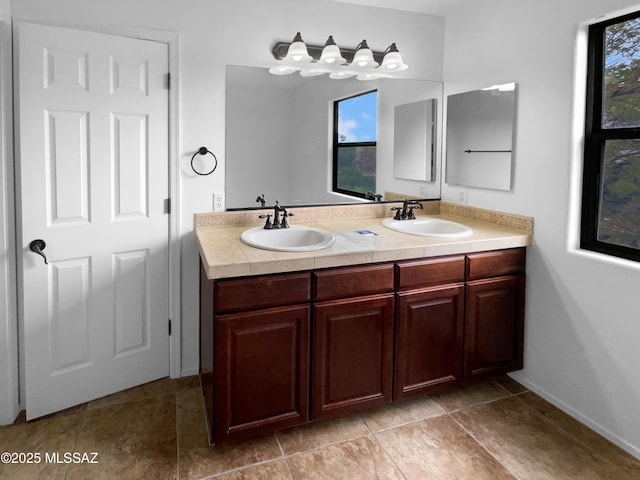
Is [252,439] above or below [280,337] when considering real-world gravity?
below

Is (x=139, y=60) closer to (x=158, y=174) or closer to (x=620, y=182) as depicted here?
(x=158, y=174)

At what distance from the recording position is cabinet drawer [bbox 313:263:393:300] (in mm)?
2049

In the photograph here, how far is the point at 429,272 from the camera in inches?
89.6

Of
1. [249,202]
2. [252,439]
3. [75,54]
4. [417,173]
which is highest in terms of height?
[75,54]

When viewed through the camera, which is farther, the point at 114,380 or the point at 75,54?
the point at 114,380

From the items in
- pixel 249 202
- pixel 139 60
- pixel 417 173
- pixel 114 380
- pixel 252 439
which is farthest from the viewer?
pixel 417 173

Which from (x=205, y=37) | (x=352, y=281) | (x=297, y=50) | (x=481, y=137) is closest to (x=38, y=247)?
(x=205, y=37)

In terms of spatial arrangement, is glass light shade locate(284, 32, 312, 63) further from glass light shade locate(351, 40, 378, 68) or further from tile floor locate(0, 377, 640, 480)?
tile floor locate(0, 377, 640, 480)

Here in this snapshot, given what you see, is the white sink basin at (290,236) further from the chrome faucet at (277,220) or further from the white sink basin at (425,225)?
the white sink basin at (425,225)

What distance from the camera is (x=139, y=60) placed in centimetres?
235

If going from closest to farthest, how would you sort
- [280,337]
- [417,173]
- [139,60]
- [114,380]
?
1. [280,337]
2. [139,60]
3. [114,380]
4. [417,173]

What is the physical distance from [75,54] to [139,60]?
0.29 meters

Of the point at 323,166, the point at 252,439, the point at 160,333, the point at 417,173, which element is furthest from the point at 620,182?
the point at 160,333

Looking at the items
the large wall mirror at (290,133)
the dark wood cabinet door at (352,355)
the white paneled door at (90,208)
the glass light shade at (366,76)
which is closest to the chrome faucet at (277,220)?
the large wall mirror at (290,133)
